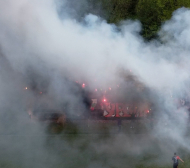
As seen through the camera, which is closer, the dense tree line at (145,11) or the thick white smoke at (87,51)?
the thick white smoke at (87,51)

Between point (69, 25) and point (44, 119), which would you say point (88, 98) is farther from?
point (69, 25)

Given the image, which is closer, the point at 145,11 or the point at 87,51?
the point at 87,51

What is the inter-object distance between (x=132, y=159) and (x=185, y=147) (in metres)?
2.11

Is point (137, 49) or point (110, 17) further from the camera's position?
point (110, 17)

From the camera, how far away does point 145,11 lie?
1157 centimetres

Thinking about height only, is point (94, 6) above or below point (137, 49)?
above

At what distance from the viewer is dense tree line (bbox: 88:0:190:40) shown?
11.1m

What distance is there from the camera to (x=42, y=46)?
7.09 metres

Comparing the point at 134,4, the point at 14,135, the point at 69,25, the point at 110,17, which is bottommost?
the point at 14,135

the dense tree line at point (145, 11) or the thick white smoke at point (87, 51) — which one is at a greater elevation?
the dense tree line at point (145, 11)

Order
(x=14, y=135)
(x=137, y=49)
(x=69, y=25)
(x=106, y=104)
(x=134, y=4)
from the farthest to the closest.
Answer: (x=134, y=4) → (x=106, y=104) → (x=14, y=135) → (x=137, y=49) → (x=69, y=25)

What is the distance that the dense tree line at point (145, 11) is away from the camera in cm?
1114

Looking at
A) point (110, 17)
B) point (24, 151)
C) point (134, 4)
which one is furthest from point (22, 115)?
point (134, 4)

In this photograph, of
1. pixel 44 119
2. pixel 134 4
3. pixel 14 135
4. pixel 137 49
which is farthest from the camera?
pixel 134 4
